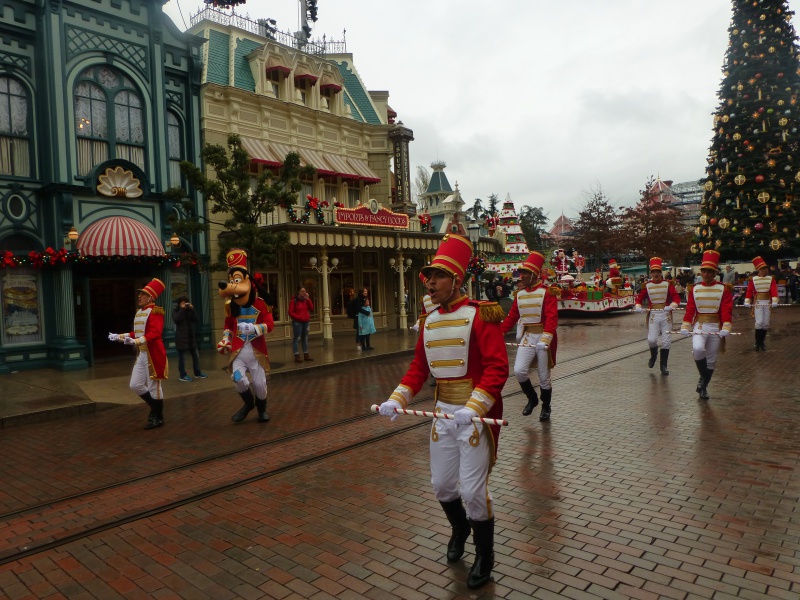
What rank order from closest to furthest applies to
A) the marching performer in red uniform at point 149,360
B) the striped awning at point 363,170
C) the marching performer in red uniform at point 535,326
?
the marching performer in red uniform at point 535,326 → the marching performer in red uniform at point 149,360 → the striped awning at point 363,170

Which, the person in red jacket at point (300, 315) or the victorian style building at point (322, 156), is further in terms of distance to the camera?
the victorian style building at point (322, 156)

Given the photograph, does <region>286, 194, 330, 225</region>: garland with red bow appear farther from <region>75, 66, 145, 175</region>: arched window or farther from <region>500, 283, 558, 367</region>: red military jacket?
<region>500, 283, 558, 367</region>: red military jacket

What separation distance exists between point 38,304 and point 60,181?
295 centimetres

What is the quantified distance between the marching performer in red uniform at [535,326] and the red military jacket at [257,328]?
10.6 feet

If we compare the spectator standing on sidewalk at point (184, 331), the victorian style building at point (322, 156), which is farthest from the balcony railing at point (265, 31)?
the spectator standing on sidewalk at point (184, 331)

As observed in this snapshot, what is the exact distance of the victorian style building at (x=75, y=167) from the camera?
1334 cm

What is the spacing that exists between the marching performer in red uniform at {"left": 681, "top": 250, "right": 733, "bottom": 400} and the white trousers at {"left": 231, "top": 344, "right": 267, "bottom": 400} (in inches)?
240

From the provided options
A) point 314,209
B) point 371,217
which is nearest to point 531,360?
point 314,209

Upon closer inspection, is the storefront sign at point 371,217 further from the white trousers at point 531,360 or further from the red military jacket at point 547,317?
the white trousers at point 531,360

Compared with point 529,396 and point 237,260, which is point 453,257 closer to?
point 529,396

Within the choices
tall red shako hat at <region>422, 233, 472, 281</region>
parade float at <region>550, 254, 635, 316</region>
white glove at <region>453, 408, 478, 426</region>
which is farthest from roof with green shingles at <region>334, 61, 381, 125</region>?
white glove at <region>453, 408, 478, 426</region>

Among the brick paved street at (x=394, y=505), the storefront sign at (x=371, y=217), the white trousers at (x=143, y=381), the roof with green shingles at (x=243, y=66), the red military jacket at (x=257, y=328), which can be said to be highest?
the roof with green shingles at (x=243, y=66)

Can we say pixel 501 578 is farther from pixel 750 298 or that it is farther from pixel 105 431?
pixel 750 298

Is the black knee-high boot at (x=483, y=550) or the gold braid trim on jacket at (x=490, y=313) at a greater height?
the gold braid trim on jacket at (x=490, y=313)
